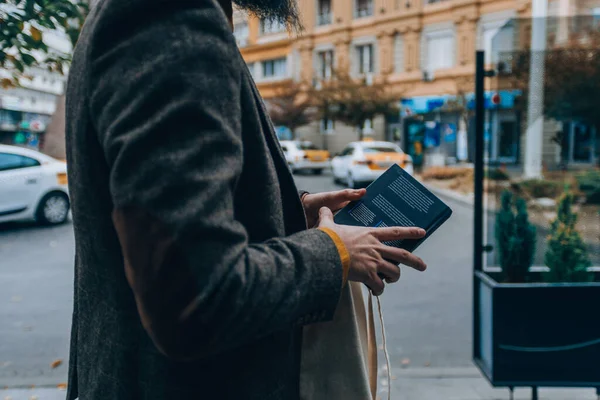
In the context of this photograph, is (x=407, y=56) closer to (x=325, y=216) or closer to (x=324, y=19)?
(x=324, y=19)

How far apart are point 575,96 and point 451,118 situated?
83.0 ft

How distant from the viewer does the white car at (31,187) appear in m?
10.4

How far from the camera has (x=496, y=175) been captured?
11.5 ft

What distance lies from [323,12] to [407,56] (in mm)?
7379

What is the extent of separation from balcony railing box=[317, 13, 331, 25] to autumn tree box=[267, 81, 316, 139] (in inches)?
164

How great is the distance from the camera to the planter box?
9.95ft

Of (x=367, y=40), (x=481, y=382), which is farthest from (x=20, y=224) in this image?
(x=367, y=40)

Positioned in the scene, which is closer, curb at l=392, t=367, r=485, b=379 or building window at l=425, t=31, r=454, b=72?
curb at l=392, t=367, r=485, b=379

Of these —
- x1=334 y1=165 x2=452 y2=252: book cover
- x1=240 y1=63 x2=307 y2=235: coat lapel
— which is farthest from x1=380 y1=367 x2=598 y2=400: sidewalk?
x1=240 y1=63 x2=307 y2=235: coat lapel

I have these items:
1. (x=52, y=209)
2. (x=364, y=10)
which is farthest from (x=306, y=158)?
(x=364, y=10)

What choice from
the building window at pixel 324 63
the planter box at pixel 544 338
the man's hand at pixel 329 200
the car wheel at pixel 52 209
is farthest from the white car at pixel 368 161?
the building window at pixel 324 63

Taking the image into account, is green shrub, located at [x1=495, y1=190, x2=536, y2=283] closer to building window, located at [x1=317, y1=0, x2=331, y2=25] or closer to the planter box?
the planter box

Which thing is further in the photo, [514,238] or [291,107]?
[291,107]

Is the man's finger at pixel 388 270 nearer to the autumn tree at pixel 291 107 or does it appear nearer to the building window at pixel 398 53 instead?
the building window at pixel 398 53
